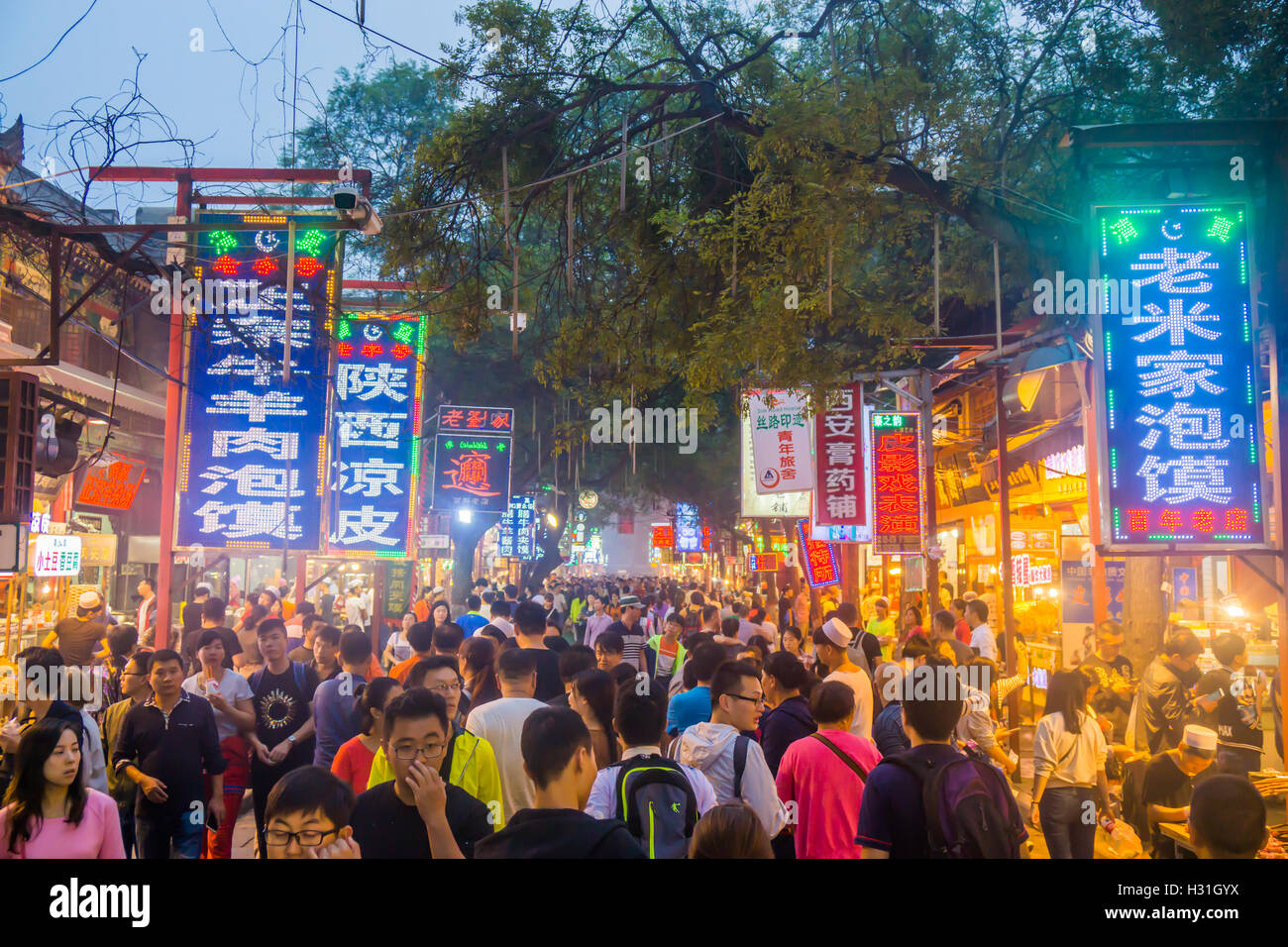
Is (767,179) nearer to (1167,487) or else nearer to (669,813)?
(1167,487)

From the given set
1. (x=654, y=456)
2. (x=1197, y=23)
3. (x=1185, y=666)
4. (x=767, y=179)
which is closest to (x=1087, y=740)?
(x=1185, y=666)

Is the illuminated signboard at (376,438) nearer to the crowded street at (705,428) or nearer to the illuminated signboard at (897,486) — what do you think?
the crowded street at (705,428)

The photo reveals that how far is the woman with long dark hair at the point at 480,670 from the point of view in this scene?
811 centimetres

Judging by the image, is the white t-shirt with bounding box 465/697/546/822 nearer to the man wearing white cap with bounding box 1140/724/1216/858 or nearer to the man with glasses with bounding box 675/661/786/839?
the man with glasses with bounding box 675/661/786/839

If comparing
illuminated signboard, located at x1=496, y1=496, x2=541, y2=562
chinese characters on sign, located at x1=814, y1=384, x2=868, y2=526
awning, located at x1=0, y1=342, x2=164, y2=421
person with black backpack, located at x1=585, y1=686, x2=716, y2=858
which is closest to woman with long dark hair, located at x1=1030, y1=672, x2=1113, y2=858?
person with black backpack, located at x1=585, y1=686, x2=716, y2=858

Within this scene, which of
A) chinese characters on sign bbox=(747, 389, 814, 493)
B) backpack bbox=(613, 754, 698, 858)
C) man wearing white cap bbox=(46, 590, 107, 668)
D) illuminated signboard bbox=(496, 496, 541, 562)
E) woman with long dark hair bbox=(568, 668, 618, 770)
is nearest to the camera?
backpack bbox=(613, 754, 698, 858)

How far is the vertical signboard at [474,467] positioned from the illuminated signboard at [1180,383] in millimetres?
14514

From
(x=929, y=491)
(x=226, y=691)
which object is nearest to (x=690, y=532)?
(x=929, y=491)

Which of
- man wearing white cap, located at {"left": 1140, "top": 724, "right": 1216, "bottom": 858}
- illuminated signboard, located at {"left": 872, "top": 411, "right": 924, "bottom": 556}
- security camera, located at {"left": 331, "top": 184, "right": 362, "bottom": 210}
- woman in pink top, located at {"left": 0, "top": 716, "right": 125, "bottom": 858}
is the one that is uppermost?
security camera, located at {"left": 331, "top": 184, "right": 362, "bottom": 210}

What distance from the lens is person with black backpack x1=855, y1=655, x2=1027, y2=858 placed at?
429 cm

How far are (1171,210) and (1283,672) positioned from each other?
12.8 ft

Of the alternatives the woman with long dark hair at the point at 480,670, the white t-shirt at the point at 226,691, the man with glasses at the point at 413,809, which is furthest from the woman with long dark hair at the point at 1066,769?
the white t-shirt at the point at 226,691

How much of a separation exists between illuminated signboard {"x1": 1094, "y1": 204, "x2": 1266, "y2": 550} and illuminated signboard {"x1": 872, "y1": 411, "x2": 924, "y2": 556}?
7.68 meters
